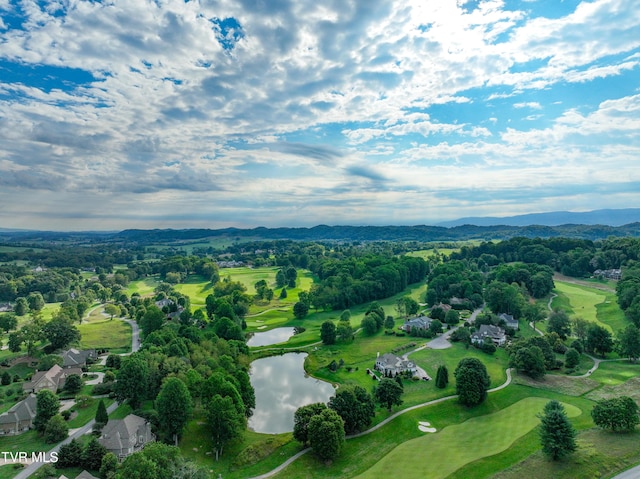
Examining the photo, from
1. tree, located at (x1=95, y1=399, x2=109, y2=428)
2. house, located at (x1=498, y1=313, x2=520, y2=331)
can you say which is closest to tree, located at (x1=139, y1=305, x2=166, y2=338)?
tree, located at (x1=95, y1=399, x2=109, y2=428)

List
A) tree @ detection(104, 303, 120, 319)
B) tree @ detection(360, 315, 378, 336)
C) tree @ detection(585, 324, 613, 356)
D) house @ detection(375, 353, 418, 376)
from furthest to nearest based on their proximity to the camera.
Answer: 1. tree @ detection(104, 303, 120, 319)
2. tree @ detection(360, 315, 378, 336)
3. tree @ detection(585, 324, 613, 356)
4. house @ detection(375, 353, 418, 376)

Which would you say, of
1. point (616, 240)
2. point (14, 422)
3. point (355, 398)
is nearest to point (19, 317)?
point (14, 422)

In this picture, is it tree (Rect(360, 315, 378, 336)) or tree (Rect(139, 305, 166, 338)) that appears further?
tree (Rect(360, 315, 378, 336))

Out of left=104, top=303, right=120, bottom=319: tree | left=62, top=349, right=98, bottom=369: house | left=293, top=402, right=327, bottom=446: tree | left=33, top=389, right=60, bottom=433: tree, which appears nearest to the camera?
left=293, top=402, right=327, bottom=446: tree

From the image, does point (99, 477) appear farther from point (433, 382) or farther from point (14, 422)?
point (433, 382)

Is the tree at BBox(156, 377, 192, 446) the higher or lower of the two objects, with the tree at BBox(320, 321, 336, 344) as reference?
higher

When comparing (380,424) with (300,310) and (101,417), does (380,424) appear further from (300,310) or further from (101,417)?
(300,310)

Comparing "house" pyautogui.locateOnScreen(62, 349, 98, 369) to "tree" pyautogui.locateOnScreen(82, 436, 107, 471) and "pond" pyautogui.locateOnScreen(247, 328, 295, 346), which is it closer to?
"pond" pyautogui.locateOnScreen(247, 328, 295, 346)

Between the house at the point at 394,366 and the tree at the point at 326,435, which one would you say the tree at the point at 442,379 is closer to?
the house at the point at 394,366

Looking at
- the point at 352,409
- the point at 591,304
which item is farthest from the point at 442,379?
the point at 591,304
